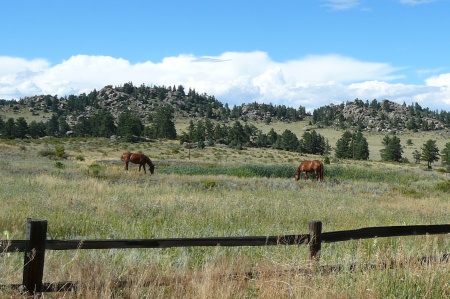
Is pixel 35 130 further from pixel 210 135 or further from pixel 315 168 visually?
pixel 315 168

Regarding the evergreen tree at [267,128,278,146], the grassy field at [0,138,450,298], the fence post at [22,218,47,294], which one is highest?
the evergreen tree at [267,128,278,146]

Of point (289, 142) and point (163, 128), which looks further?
point (163, 128)

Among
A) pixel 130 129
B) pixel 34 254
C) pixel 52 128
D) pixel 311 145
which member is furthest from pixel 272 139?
pixel 34 254

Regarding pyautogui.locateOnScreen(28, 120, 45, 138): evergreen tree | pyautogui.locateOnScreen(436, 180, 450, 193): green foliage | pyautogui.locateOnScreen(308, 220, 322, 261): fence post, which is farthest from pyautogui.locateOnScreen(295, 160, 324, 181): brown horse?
pyautogui.locateOnScreen(28, 120, 45, 138): evergreen tree

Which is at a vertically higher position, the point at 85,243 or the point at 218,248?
the point at 85,243

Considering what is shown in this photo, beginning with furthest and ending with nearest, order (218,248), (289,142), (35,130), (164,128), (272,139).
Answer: (272,139), (164,128), (289,142), (35,130), (218,248)

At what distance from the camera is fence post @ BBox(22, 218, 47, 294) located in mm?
5285

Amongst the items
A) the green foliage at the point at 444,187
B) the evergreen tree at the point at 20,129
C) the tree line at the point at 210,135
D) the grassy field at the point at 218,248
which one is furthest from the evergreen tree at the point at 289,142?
the grassy field at the point at 218,248

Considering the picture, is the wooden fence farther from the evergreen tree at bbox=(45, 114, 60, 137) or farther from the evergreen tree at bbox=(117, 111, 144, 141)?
the evergreen tree at bbox=(45, 114, 60, 137)

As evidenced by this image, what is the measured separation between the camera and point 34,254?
5.27m

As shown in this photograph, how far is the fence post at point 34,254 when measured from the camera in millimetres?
5285

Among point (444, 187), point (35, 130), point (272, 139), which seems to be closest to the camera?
point (444, 187)

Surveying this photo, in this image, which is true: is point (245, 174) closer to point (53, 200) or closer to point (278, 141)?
point (53, 200)

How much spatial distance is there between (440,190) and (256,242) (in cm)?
2855
